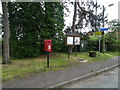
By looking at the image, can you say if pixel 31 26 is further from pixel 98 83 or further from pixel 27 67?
pixel 98 83

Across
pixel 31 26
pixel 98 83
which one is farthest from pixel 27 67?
pixel 31 26

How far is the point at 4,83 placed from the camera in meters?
3.99

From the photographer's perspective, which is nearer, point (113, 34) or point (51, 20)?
point (51, 20)

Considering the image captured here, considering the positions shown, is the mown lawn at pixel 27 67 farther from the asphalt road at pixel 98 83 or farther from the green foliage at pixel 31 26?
the green foliage at pixel 31 26

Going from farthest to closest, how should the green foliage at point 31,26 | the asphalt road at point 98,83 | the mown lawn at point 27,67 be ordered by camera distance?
the green foliage at point 31,26 → the mown lawn at point 27,67 → the asphalt road at point 98,83

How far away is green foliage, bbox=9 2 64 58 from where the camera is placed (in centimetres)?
959

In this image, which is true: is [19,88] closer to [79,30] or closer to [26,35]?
[26,35]

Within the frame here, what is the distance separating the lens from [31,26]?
32.5 feet

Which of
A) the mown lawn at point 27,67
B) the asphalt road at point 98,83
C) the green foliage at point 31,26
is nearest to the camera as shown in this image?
the asphalt road at point 98,83

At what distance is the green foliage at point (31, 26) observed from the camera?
9.59m

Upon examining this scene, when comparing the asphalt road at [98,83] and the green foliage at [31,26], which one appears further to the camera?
the green foliage at [31,26]

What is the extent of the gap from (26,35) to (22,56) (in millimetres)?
1874

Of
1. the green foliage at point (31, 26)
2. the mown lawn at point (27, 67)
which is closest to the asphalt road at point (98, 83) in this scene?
the mown lawn at point (27, 67)

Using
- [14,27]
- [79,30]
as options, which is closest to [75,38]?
[14,27]
